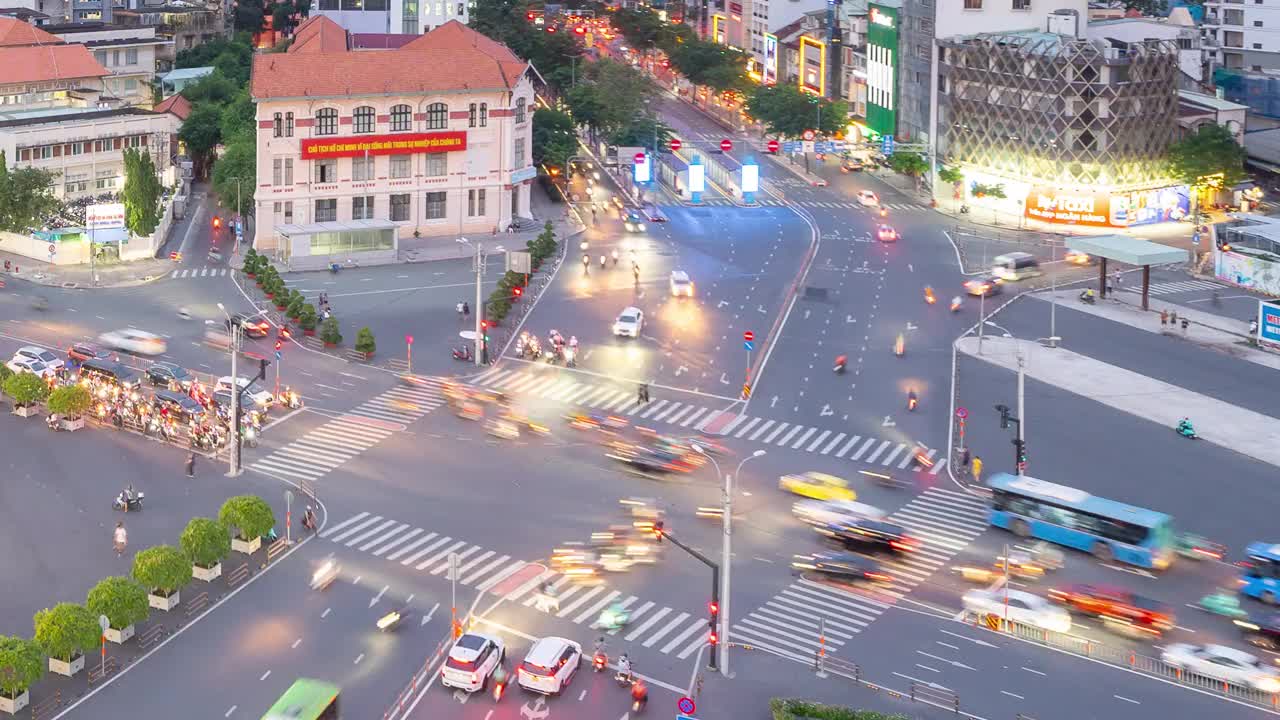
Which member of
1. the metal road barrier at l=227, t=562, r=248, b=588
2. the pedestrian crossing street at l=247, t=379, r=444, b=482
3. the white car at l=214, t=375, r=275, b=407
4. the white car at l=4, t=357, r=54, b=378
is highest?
the white car at l=4, t=357, r=54, b=378

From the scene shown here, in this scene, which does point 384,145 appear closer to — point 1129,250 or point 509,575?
point 1129,250

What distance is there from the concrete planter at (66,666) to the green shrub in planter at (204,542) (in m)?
7.76

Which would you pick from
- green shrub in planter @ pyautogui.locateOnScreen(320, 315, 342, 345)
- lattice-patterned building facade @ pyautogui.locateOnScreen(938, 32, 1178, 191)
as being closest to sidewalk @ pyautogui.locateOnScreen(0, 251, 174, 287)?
A: green shrub in planter @ pyautogui.locateOnScreen(320, 315, 342, 345)

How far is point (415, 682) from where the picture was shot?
5919cm

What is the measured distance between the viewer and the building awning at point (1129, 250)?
4523 inches

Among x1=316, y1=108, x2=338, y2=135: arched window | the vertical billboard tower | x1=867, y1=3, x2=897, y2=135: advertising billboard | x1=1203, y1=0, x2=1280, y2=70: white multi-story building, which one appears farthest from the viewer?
x1=1203, y1=0, x2=1280, y2=70: white multi-story building

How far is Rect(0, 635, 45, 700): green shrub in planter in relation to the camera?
2202 inches

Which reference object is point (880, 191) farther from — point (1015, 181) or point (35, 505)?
point (35, 505)

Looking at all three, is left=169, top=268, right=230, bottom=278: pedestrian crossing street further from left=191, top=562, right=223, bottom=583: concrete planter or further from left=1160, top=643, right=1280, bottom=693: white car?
left=1160, top=643, right=1280, bottom=693: white car

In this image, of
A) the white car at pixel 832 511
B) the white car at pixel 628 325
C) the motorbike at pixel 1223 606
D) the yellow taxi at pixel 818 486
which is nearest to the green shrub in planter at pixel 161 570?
the white car at pixel 832 511

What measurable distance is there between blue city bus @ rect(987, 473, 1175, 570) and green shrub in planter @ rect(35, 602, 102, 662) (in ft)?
130

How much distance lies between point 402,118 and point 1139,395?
6627 cm

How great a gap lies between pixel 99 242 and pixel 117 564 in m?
64.4

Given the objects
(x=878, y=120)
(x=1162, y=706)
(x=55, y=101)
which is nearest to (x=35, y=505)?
(x=1162, y=706)
